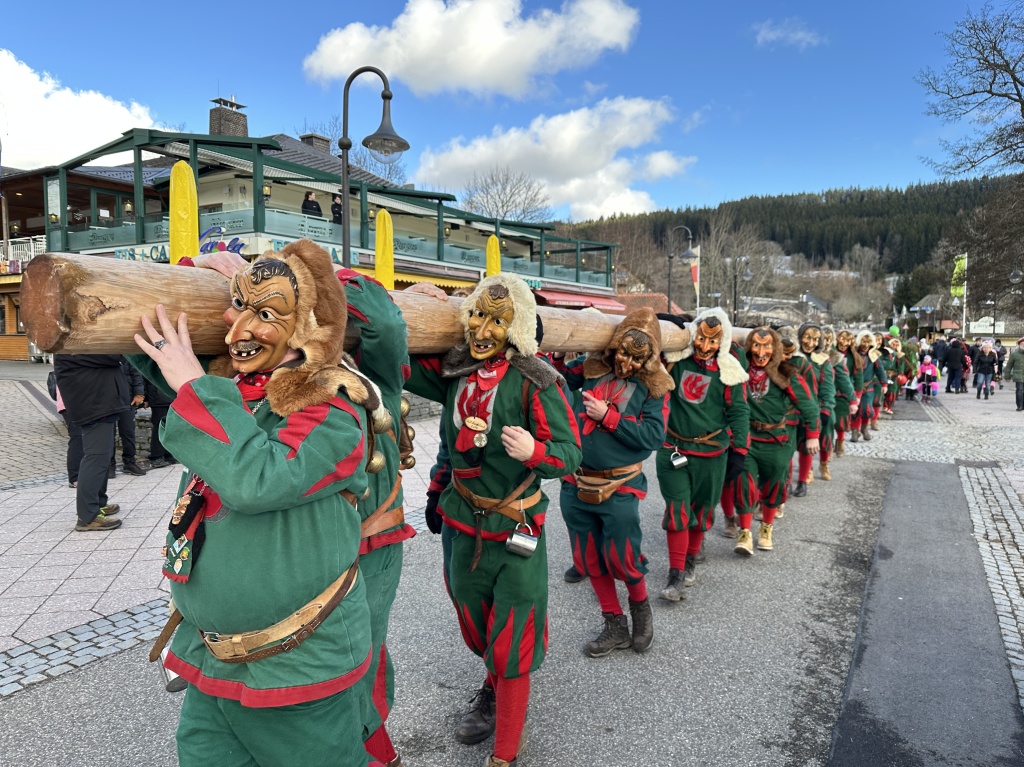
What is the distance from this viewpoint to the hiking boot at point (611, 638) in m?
3.72

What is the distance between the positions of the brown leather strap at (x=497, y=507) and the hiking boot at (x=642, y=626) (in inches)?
55.7

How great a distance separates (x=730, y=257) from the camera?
45.9 metres

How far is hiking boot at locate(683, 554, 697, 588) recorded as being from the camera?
16.0ft

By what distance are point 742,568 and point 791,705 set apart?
2.14 m

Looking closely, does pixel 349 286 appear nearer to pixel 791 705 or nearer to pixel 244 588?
pixel 244 588

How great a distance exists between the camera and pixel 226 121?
27.6 meters

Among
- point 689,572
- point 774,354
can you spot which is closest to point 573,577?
point 689,572

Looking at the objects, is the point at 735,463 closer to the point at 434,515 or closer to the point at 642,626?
the point at 642,626

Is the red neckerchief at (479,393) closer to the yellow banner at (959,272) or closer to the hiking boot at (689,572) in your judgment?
the hiking boot at (689,572)

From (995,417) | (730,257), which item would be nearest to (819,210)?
(730,257)

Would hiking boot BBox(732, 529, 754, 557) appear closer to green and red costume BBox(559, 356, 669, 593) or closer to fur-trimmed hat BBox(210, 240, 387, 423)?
green and red costume BBox(559, 356, 669, 593)

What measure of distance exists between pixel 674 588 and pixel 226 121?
29352mm

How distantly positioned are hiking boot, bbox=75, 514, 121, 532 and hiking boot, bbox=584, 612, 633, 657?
14.0 ft

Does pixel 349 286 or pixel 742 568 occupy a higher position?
pixel 349 286
